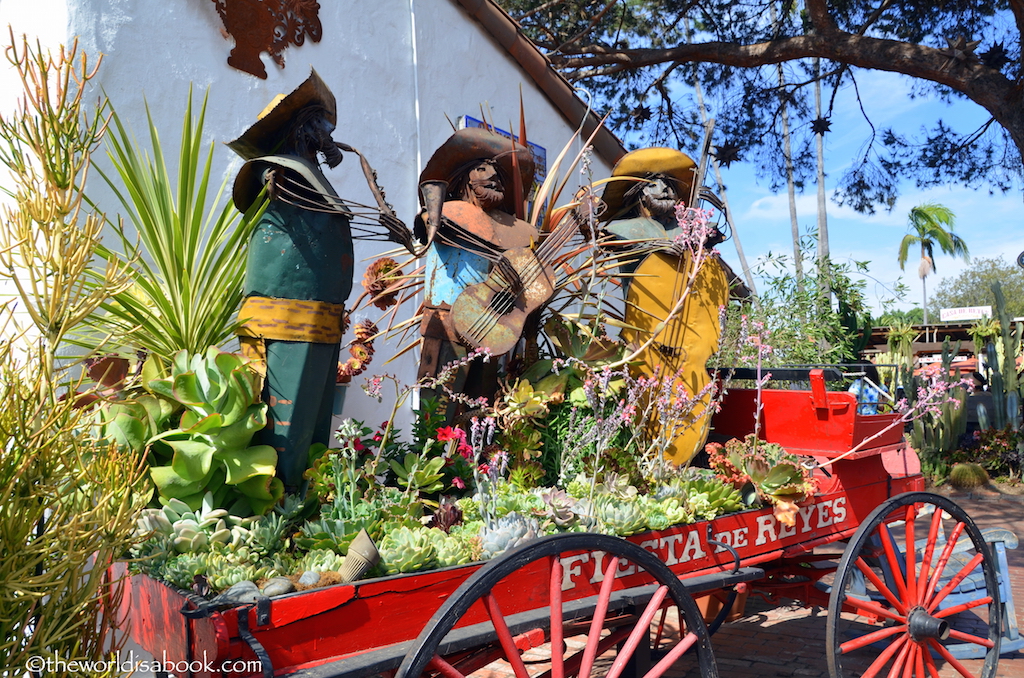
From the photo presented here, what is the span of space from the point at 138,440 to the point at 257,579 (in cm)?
61

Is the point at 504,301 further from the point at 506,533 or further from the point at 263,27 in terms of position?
the point at 263,27

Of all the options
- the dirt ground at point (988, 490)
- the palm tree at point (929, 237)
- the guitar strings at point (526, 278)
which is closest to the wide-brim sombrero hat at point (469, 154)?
the guitar strings at point (526, 278)

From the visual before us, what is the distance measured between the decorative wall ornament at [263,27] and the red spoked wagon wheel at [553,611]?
11.6 ft

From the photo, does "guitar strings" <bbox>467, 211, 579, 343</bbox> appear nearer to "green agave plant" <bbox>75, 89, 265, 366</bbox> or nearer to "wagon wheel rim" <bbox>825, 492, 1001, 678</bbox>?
"green agave plant" <bbox>75, 89, 265, 366</bbox>

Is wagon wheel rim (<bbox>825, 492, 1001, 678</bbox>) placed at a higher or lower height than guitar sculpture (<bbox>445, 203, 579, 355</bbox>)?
lower

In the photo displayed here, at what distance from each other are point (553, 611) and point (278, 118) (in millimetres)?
1758

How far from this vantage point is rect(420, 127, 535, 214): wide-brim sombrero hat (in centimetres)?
310

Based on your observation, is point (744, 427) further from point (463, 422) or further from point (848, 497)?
point (463, 422)

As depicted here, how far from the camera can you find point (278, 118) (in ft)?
8.09

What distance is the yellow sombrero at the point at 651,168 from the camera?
345cm

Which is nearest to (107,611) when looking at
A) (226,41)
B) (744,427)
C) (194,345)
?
(194,345)

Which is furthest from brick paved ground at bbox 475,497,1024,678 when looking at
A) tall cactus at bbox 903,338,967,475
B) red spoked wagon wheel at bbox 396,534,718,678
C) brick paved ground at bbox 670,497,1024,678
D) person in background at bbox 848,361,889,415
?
tall cactus at bbox 903,338,967,475

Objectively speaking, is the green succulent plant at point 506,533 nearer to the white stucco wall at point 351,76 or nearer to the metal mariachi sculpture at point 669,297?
the metal mariachi sculpture at point 669,297

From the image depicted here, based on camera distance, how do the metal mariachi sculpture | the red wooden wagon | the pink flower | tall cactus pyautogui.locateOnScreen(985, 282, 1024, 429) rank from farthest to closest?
tall cactus pyautogui.locateOnScreen(985, 282, 1024, 429), the metal mariachi sculpture, the pink flower, the red wooden wagon
